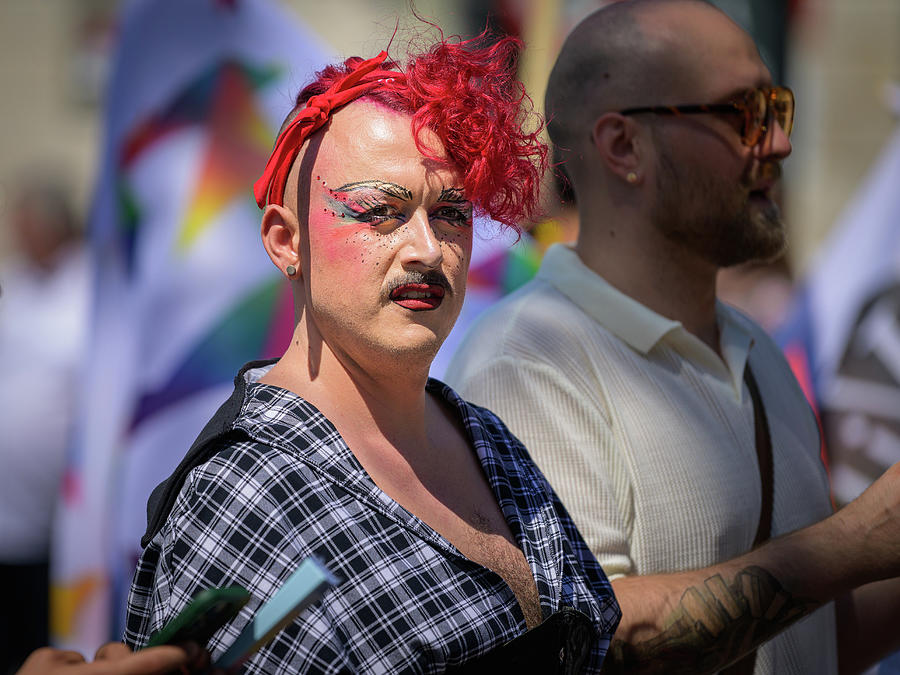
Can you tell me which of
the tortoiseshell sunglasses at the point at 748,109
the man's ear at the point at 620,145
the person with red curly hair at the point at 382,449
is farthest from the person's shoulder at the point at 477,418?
the tortoiseshell sunglasses at the point at 748,109

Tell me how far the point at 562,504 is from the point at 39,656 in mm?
916

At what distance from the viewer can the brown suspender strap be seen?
206cm

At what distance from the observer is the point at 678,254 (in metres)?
2.38

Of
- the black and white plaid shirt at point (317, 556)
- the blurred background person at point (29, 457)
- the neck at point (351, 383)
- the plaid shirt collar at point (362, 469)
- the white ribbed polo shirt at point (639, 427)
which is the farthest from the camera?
the blurred background person at point (29, 457)

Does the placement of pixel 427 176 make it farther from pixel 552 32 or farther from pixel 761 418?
pixel 552 32

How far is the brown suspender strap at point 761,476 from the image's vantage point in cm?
206

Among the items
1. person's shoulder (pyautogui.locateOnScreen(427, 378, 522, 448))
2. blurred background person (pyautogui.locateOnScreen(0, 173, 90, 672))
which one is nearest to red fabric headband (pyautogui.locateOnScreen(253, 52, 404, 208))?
person's shoulder (pyautogui.locateOnScreen(427, 378, 522, 448))

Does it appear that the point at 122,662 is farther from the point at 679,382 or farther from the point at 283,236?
the point at 679,382

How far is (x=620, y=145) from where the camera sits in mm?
2385

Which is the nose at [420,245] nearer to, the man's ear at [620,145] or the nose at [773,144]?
the man's ear at [620,145]

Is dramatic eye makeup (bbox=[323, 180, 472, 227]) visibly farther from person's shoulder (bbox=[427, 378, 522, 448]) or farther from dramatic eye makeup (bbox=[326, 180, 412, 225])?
person's shoulder (bbox=[427, 378, 522, 448])

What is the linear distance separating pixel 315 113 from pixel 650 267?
1.06 meters

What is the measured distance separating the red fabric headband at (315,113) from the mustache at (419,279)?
260mm

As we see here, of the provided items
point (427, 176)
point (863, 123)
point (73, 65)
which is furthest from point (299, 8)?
point (427, 176)
